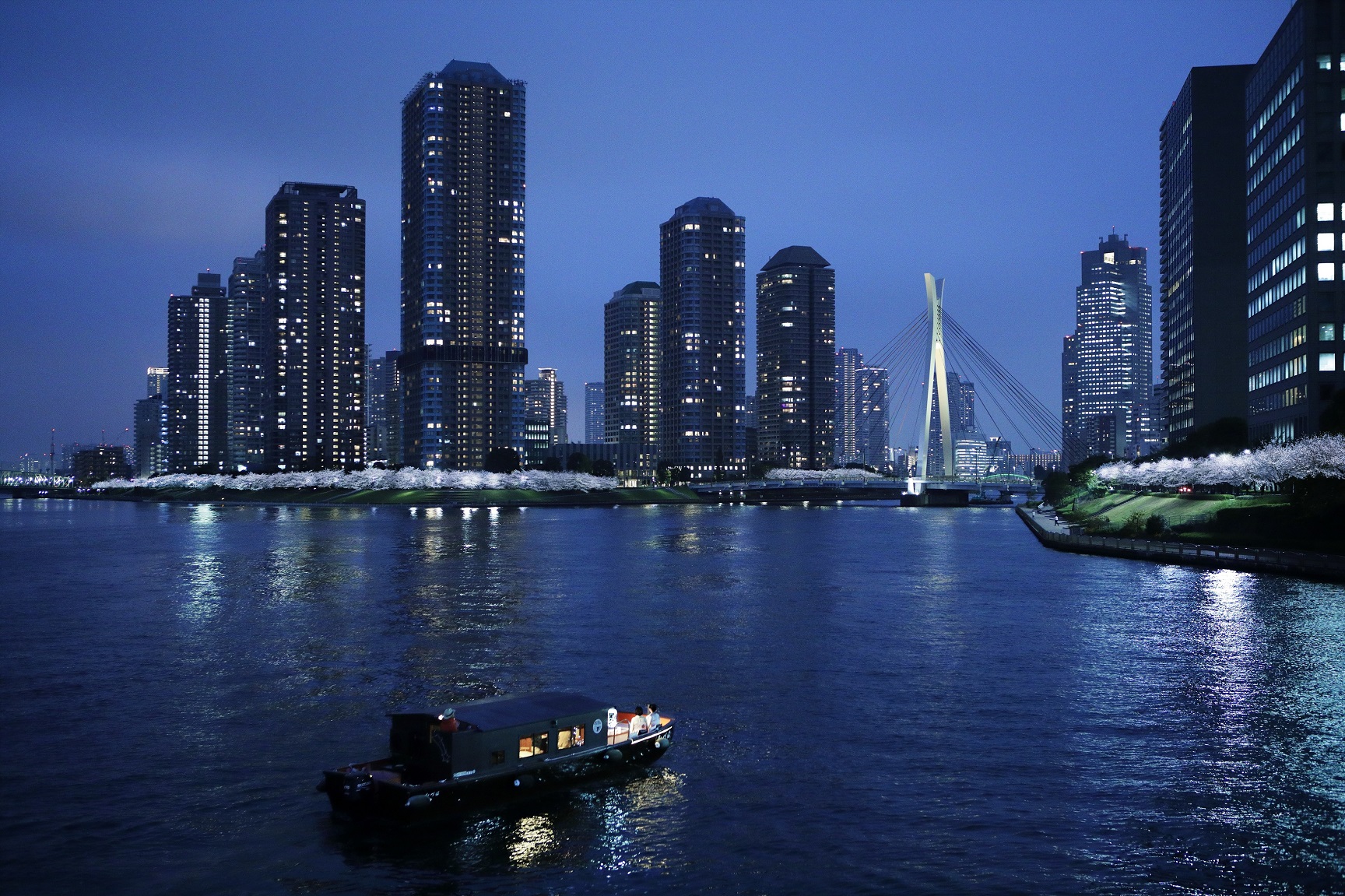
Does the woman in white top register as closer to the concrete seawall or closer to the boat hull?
the boat hull

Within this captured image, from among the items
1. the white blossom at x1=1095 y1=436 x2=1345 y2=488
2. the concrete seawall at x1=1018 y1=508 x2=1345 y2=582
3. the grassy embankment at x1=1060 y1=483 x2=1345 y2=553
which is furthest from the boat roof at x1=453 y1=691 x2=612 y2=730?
the white blossom at x1=1095 y1=436 x2=1345 y2=488

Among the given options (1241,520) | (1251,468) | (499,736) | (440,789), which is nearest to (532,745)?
(499,736)

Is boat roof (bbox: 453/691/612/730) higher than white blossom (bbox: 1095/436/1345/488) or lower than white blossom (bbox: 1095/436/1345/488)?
lower

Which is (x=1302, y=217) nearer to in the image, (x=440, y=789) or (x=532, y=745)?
(x=532, y=745)

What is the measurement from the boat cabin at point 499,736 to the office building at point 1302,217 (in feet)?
385

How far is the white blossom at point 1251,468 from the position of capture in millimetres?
91625

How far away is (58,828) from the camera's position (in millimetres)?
28688

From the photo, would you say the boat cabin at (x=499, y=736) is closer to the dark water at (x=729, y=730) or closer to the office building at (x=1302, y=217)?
the dark water at (x=729, y=730)

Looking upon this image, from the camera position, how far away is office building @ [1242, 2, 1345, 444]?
124 m

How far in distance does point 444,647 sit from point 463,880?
2928 centimetres

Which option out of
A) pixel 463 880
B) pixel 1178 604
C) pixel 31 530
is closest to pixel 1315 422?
pixel 1178 604

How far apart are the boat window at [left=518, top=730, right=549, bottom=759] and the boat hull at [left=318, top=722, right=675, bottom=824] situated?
33 cm

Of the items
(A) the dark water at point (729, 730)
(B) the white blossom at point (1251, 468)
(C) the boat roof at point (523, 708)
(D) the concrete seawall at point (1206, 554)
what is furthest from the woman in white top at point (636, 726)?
(B) the white blossom at point (1251, 468)

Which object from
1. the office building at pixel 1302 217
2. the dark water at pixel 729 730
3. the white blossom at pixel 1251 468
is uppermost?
the office building at pixel 1302 217
